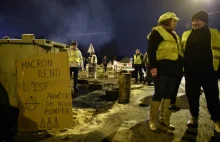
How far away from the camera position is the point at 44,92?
449 centimetres

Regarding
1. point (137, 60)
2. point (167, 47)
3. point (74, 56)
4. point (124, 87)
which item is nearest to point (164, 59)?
point (167, 47)

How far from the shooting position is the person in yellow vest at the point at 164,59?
4523mm

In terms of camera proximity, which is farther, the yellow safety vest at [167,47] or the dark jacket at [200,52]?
the dark jacket at [200,52]

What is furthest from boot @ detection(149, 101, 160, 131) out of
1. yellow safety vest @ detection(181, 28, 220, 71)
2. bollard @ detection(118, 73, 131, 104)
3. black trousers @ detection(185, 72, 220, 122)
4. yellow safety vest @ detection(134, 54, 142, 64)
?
yellow safety vest @ detection(134, 54, 142, 64)

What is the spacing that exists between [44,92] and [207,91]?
9.35 ft

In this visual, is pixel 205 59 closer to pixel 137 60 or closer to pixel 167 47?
pixel 167 47

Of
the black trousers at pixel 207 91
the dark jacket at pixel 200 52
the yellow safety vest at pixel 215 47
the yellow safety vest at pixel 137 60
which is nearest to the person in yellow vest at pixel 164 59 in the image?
the dark jacket at pixel 200 52

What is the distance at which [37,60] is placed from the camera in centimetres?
450

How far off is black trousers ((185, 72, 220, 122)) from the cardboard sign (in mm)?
2246

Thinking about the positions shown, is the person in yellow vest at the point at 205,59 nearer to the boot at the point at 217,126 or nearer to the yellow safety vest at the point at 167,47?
the boot at the point at 217,126

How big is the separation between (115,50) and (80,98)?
204 feet

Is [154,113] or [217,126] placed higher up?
[154,113]

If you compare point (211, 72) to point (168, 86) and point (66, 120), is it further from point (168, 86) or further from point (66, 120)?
point (66, 120)

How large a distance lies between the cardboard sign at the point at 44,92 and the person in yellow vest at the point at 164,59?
4.83 feet
